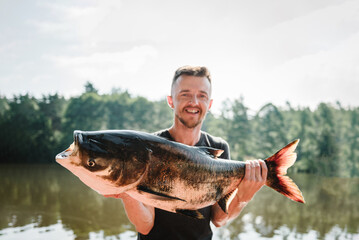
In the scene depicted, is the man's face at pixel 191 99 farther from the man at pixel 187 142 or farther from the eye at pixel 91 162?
the eye at pixel 91 162

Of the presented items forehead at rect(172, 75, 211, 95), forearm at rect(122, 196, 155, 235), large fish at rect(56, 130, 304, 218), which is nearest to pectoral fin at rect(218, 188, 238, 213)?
large fish at rect(56, 130, 304, 218)

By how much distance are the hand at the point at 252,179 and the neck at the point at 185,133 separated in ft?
2.34

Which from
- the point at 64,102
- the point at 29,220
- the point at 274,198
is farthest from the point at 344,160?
the point at 64,102

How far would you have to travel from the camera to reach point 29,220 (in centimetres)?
1745

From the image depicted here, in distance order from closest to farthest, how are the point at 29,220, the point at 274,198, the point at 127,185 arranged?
the point at 127,185 < the point at 29,220 < the point at 274,198

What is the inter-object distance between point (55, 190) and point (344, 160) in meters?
47.8

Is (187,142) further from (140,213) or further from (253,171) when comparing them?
(140,213)

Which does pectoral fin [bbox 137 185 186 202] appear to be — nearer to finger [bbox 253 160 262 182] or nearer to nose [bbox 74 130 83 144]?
nose [bbox 74 130 83 144]

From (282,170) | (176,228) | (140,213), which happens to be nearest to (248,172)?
(282,170)

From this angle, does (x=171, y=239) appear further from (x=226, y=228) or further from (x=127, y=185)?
(x=226, y=228)

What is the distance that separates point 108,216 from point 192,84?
18661mm

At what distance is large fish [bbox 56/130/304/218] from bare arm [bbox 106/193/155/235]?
1.45ft

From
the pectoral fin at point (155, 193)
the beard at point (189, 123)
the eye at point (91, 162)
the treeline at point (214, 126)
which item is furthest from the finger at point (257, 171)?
the treeline at point (214, 126)

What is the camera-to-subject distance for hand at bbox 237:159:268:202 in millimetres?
2719
